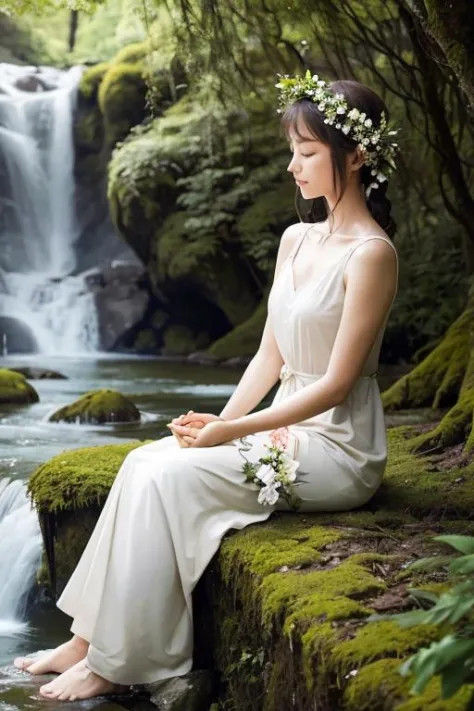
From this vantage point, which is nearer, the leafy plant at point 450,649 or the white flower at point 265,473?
the leafy plant at point 450,649

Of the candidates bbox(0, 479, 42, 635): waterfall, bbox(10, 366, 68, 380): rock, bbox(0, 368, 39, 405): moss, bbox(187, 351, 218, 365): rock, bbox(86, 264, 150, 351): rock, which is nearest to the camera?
bbox(0, 479, 42, 635): waterfall

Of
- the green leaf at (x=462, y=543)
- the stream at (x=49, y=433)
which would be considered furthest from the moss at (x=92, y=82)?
the green leaf at (x=462, y=543)

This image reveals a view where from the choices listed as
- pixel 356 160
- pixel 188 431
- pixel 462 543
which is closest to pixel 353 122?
pixel 356 160

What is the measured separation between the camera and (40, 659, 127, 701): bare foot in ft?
10.4

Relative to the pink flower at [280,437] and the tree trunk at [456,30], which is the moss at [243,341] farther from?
the tree trunk at [456,30]

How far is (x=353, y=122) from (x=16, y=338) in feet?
53.9

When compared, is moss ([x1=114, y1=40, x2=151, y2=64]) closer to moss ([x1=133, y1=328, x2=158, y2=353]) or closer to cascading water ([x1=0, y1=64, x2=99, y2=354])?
cascading water ([x1=0, y1=64, x2=99, y2=354])

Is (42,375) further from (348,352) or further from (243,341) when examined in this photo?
(348,352)

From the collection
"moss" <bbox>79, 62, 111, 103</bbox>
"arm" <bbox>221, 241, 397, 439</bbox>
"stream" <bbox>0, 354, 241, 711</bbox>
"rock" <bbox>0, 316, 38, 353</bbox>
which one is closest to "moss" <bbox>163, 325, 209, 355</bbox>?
"stream" <bbox>0, 354, 241, 711</bbox>

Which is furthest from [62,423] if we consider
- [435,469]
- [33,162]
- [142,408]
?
[33,162]

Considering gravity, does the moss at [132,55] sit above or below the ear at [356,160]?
above

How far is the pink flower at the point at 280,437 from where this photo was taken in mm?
3420

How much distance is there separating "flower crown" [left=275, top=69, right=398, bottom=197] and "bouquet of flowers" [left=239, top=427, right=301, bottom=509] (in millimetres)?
1123

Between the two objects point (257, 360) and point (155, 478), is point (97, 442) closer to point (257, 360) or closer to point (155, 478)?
point (257, 360)
